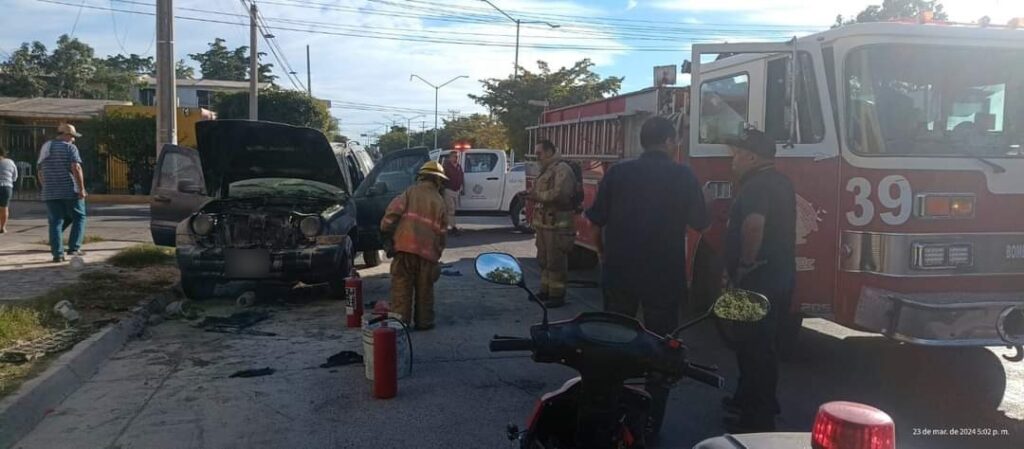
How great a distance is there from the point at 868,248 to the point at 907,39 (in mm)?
1404

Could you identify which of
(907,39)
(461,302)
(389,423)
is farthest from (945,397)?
(461,302)

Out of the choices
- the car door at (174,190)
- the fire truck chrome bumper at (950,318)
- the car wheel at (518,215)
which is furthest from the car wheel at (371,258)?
the fire truck chrome bumper at (950,318)

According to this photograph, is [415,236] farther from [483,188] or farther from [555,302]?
[483,188]

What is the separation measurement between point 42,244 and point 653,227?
1131 cm

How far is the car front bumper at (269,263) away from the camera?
27.4 ft

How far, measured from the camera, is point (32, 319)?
22.1 ft

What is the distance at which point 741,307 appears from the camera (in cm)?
281

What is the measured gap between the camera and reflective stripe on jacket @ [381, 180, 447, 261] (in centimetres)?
712

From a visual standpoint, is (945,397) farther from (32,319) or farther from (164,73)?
(164,73)

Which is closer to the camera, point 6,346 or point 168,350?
point 6,346

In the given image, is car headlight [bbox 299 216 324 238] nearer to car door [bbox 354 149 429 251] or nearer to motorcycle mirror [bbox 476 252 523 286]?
car door [bbox 354 149 429 251]

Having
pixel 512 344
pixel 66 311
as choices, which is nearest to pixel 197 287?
pixel 66 311

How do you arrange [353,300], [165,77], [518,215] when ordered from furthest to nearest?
[518,215], [165,77], [353,300]

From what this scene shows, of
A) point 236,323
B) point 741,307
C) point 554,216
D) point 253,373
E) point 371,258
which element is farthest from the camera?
point 371,258
